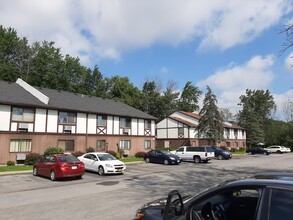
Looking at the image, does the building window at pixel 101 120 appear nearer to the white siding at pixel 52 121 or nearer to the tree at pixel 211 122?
the white siding at pixel 52 121

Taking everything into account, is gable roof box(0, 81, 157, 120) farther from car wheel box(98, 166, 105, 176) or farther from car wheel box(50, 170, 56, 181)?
car wheel box(50, 170, 56, 181)

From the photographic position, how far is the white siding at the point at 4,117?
1074 inches

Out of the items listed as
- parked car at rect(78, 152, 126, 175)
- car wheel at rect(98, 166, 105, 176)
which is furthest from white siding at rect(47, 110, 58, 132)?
car wheel at rect(98, 166, 105, 176)

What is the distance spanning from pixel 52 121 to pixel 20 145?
4.28m

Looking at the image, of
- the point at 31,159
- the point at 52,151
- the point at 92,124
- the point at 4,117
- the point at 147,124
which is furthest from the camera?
the point at 147,124

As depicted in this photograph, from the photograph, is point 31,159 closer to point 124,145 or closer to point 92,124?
point 92,124

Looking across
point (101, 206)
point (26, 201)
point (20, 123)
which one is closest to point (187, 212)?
point (101, 206)

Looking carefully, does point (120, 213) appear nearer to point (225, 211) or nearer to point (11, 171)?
point (225, 211)

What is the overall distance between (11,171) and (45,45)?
147 feet

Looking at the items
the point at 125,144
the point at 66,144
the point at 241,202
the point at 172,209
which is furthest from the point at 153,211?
the point at 125,144

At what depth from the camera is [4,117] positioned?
90.4ft

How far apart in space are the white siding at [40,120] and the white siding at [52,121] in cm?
56

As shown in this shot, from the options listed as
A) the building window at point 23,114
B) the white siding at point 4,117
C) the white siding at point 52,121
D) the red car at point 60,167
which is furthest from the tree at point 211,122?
the red car at point 60,167

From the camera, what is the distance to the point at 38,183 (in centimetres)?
1725
